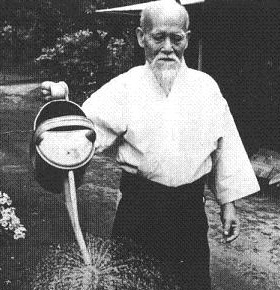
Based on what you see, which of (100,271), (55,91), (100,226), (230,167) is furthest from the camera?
(100,226)

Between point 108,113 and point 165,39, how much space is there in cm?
44

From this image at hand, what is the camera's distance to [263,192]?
21.4 feet

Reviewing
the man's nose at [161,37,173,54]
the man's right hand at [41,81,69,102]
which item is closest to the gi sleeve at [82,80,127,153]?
the man's nose at [161,37,173,54]

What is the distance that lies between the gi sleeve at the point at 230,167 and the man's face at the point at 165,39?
42cm

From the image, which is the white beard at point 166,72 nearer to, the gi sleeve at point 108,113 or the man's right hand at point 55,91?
the gi sleeve at point 108,113

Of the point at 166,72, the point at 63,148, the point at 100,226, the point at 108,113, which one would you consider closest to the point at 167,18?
the point at 166,72

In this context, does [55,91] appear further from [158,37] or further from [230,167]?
[230,167]

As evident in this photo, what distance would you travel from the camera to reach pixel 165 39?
2.40 metres

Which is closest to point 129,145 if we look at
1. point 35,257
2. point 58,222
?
point 35,257

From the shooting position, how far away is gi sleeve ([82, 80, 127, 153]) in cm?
245

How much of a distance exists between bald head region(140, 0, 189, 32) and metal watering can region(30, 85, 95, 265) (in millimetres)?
773

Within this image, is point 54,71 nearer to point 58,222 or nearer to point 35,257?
point 58,222

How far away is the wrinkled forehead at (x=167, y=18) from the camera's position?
2.36 meters

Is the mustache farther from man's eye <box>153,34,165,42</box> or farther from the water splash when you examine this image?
the water splash
